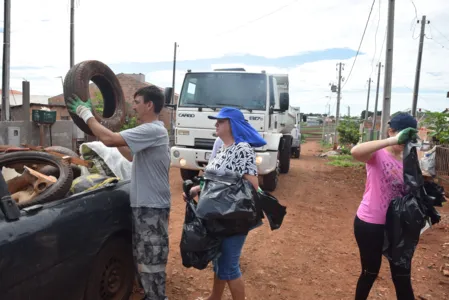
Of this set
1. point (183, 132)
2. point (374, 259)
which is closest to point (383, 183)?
point (374, 259)

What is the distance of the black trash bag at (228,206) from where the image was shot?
7.86ft

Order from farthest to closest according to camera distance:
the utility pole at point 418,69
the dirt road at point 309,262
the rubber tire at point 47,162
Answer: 1. the utility pole at point 418,69
2. the dirt road at point 309,262
3. the rubber tire at point 47,162

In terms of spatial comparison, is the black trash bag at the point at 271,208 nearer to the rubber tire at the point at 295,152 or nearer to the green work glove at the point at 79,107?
the green work glove at the point at 79,107

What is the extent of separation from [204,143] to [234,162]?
450cm

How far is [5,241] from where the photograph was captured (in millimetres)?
1783

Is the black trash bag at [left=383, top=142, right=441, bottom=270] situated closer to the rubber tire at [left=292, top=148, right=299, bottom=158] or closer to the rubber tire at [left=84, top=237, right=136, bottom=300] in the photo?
the rubber tire at [left=84, top=237, right=136, bottom=300]

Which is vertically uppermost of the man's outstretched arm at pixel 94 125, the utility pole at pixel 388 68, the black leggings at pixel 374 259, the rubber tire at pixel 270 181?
the utility pole at pixel 388 68

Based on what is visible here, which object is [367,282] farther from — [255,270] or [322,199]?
[322,199]

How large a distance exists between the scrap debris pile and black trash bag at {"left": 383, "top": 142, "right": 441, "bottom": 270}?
2.14 metres

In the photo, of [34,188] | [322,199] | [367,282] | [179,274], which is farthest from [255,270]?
[322,199]

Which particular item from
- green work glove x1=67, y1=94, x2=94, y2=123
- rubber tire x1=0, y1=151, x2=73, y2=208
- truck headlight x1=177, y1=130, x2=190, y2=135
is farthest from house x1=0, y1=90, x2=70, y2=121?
green work glove x1=67, y1=94, x2=94, y2=123

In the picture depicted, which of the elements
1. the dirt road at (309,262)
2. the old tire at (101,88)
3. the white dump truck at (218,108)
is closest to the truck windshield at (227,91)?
the white dump truck at (218,108)

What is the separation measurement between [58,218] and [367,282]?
226 cm

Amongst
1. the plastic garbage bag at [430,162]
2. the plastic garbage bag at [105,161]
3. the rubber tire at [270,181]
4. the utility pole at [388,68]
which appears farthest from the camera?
the utility pole at [388,68]
